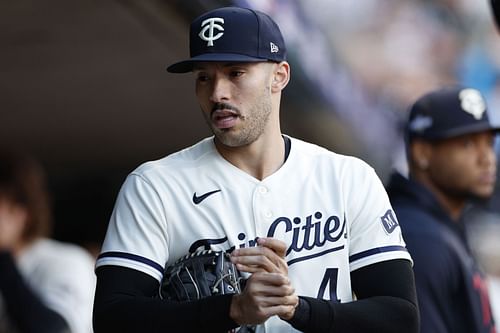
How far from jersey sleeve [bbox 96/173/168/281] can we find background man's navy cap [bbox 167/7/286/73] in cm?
31

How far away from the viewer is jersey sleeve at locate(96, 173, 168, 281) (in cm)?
266

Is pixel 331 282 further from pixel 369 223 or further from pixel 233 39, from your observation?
pixel 233 39

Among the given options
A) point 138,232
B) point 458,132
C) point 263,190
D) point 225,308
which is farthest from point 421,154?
point 225,308

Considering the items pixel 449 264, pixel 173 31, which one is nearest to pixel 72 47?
pixel 173 31

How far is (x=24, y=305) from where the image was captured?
4922 mm

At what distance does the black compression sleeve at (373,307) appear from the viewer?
2.55 m

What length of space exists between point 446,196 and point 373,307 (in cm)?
170

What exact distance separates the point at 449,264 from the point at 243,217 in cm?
126

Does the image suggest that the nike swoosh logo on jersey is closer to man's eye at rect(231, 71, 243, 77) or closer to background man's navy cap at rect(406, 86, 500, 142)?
man's eye at rect(231, 71, 243, 77)

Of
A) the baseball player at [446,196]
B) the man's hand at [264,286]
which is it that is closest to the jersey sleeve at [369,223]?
the man's hand at [264,286]

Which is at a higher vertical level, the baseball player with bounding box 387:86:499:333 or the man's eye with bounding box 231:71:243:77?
the man's eye with bounding box 231:71:243:77

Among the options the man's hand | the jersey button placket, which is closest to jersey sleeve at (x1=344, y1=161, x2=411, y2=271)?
the jersey button placket

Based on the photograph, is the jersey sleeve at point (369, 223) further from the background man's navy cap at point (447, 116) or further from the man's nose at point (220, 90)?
the background man's navy cap at point (447, 116)

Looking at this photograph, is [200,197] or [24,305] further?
[24,305]
